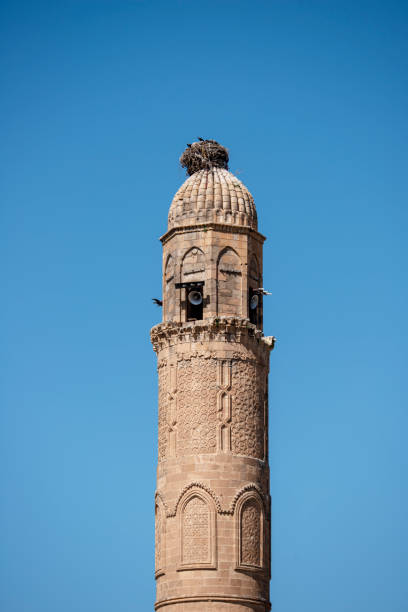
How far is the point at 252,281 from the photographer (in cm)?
5644

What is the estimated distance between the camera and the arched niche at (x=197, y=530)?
5347cm

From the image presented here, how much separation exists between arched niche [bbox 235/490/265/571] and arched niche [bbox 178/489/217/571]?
762mm

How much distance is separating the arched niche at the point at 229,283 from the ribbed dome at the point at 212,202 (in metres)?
1.07

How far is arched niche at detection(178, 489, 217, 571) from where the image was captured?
5347cm

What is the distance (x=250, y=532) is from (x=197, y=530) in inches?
63.3

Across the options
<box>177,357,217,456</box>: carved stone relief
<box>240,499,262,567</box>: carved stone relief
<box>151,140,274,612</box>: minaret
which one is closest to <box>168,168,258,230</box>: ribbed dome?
<box>151,140,274,612</box>: minaret

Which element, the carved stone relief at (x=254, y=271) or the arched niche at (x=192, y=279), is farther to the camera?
the carved stone relief at (x=254, y=271)

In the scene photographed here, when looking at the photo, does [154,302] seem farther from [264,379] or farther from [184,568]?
[184,568]

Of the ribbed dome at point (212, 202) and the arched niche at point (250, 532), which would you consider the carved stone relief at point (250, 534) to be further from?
the ribbed dome at point (212, 202)

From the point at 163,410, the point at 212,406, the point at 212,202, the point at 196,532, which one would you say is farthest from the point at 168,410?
the point at 212,202

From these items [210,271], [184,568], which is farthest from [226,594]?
[210,271]

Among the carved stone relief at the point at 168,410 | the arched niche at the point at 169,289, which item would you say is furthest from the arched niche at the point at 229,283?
the carved stone relief at the point at 168,410

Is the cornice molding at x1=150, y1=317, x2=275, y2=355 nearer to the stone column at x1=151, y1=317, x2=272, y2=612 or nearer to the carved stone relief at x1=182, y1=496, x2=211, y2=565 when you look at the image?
the stone column at x1=151, y1=317, x2=272, y2=612

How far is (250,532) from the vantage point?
178 feet
